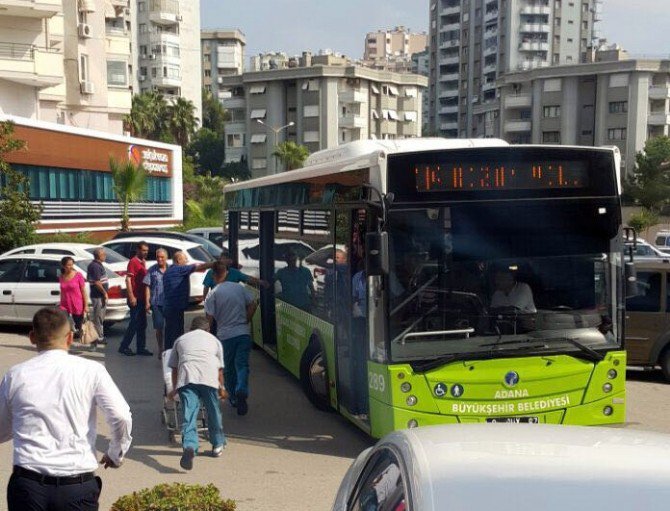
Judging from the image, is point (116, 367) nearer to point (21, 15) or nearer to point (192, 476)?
point (192, 476)

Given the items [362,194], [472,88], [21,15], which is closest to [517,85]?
[472,88]

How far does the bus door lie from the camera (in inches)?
347

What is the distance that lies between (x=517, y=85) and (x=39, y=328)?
95.1 m

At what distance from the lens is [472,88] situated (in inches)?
4710

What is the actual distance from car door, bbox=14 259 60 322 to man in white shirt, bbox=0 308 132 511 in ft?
41.3

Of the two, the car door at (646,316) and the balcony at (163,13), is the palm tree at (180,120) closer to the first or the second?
the balcony at (163,13)

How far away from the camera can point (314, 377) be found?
10773mm

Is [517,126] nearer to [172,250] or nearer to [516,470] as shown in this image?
[172,250]

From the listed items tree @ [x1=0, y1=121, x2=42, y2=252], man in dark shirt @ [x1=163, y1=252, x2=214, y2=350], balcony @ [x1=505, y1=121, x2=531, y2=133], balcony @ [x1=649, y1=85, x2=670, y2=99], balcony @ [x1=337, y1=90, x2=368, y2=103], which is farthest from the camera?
balcony @ [x1=505, y1=121, x2=531, y2=133]

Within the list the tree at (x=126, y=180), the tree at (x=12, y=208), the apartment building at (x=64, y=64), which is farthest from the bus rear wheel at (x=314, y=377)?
the apartment building at (x=64, y=64)

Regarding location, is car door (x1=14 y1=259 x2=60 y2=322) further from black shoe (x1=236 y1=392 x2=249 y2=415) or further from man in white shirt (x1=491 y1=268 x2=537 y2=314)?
man in white shirt (x1=491 y1=268 x2=537 y2=314)

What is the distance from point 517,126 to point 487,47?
2698 centimetres

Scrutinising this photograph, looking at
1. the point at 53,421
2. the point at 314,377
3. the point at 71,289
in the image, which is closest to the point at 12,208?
the point at 71,289

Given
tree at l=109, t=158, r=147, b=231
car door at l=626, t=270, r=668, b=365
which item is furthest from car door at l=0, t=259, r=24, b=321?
tree at l=109, t=158, r=147, b=231
